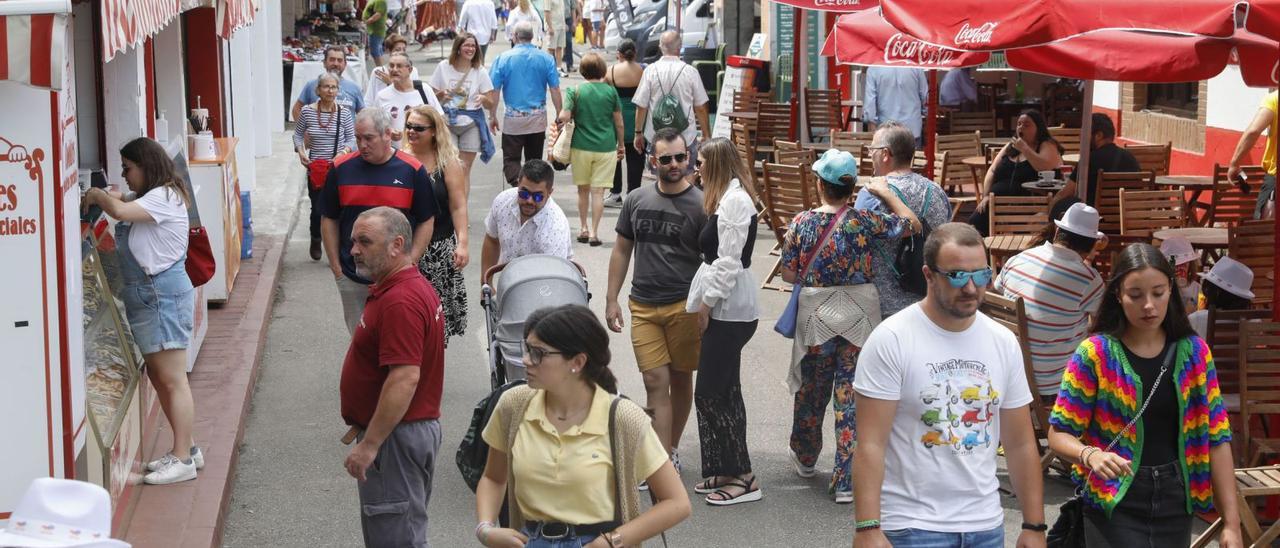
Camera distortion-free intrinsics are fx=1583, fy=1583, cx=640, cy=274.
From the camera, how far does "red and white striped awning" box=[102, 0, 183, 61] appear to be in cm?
589

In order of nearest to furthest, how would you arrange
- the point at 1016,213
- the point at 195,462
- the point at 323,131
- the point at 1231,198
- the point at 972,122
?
the point at 195,462 < the point at 1016,213 < the point at 1231,198 < the point at 323,131 < the point at 972,122

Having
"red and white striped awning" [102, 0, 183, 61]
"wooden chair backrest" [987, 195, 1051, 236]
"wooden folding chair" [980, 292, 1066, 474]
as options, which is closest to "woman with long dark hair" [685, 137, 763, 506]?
"wooden folding chair" [980, 292, 1066, 474]

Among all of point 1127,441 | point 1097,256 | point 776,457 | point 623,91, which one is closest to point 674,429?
point 776,457

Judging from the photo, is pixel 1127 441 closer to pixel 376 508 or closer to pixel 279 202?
pixel 376 508

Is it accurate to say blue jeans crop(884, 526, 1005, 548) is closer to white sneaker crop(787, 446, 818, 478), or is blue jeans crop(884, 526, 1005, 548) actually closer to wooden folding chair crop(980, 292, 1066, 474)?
wooden folding chair crop(980, 292, 1066, 474)

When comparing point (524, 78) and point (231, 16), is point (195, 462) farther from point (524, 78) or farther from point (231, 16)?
point (524, 78)

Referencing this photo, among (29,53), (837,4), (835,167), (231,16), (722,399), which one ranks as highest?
(837,4)

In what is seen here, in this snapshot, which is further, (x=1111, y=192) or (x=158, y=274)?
(x=1111, y=192)

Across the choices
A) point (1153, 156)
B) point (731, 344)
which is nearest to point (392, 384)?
point (731, 344)

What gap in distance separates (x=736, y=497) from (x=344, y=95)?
787 centimetres

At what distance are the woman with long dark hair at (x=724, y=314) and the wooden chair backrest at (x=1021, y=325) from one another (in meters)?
1.19

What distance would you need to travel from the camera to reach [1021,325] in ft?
24.6

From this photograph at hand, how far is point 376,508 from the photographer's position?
5.61 m

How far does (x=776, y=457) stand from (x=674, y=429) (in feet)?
2.55
